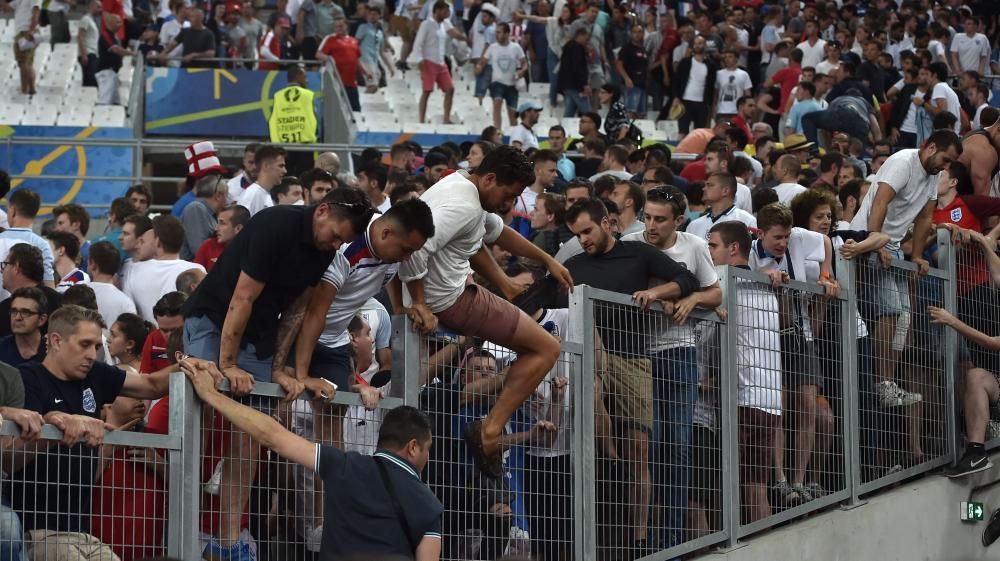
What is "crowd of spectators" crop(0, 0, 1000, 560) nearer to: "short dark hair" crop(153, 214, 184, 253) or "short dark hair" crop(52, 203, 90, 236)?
"short dark hair" crop(153, 214, 184, 253)

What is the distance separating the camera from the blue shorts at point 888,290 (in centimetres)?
938

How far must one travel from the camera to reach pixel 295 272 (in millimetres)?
6328

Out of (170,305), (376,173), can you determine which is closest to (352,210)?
(170,305)

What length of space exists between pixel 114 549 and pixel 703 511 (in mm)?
3414

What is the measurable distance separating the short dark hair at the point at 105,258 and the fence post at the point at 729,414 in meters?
3.77

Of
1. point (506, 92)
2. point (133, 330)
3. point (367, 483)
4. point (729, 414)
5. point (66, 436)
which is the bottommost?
point (367, 483)

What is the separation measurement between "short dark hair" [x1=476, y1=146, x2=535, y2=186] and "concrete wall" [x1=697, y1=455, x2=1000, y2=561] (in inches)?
92.4

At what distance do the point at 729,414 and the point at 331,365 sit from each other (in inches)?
95.4

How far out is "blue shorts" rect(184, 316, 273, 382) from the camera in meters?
6.31

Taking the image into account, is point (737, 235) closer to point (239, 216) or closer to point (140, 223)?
point (239, 216)

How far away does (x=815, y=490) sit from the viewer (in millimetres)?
8812

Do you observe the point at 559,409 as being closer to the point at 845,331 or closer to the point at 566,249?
the point at 566,249

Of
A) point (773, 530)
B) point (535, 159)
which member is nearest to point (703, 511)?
point (773, 530)

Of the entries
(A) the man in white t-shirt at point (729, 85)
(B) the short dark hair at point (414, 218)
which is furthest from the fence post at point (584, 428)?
(A) the man in white t-shirt at point (729, 85)
